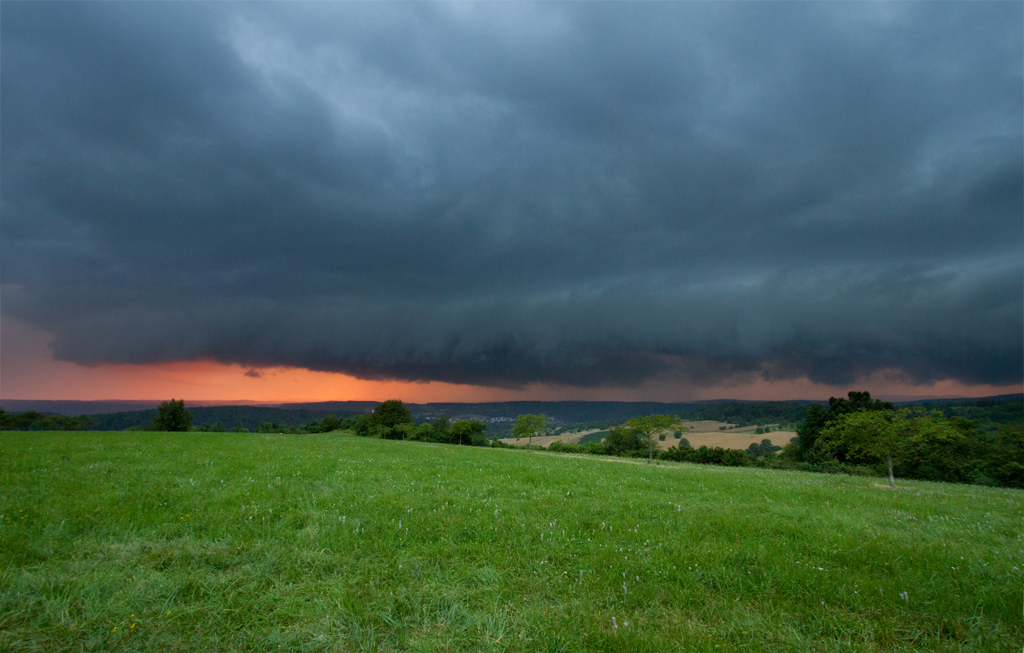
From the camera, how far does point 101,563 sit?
6180 millimetres

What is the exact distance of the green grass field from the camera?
4852mm

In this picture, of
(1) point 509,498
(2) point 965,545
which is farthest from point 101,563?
(2) point 965,545

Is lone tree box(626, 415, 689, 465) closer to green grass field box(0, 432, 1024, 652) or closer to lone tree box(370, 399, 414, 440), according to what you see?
green grass field box(0, 432, 1024, 652)

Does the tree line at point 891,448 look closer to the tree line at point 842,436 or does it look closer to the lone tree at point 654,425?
the tree line at point 842,436

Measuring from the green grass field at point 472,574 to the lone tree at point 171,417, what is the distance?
76559mm

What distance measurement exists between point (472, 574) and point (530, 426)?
91093 millimetres

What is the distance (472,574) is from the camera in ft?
20.9

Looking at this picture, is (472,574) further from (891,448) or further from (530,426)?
(530,426)

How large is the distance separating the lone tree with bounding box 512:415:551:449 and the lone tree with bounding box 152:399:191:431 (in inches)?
2499

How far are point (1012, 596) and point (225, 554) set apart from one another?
11.9 m

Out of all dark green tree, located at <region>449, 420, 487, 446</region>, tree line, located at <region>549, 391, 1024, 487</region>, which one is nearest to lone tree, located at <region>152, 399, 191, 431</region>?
dark green tree, located at <region>449, 420, 487, 446</region>

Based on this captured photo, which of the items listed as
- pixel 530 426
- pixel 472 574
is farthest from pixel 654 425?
pixel 530 426

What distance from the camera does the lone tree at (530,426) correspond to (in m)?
94.5

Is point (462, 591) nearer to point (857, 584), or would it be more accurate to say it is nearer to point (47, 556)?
point (857, 584)
